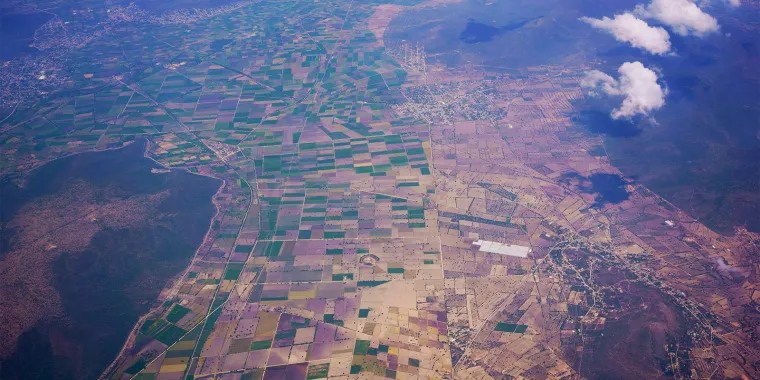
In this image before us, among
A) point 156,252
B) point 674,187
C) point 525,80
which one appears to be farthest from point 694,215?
point 156,252

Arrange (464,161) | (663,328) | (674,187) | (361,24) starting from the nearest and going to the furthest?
(663,328) < (674,187) < (464,161) < (361,24)

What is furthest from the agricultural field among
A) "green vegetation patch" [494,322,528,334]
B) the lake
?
the lake

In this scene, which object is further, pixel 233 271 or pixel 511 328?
pixel 233 271

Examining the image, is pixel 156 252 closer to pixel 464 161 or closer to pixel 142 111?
pixel 142 111

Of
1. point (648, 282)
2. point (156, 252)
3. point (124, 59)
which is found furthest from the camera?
point (124, 59)

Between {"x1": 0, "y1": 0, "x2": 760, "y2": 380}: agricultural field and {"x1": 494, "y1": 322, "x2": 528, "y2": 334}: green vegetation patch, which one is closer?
{"x1": 0, "y1": 0, "x2": 760, "y2": 380}: agricultural field

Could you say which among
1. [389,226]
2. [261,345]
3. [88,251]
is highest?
[88,251]

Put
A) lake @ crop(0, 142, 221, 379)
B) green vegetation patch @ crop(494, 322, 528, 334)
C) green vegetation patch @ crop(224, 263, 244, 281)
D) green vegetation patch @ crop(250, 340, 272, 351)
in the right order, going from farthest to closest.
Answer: green vegetation patch @ crop(224, 263, 244, 281) < green vegetation patch @ crop(494, 322, 528, 334) < lake @ crop(0, 142, 221, 379) < green vegetation patch @ crop(250, 340, 272, 351)

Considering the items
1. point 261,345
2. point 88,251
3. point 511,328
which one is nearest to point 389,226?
point 511,328

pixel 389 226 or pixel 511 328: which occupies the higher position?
pixel 389 226

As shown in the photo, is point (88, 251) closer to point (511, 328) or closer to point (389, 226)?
point (389, 226)

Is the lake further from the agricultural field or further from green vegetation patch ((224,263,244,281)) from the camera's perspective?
green vegetation patch ((224,263,244,281))
